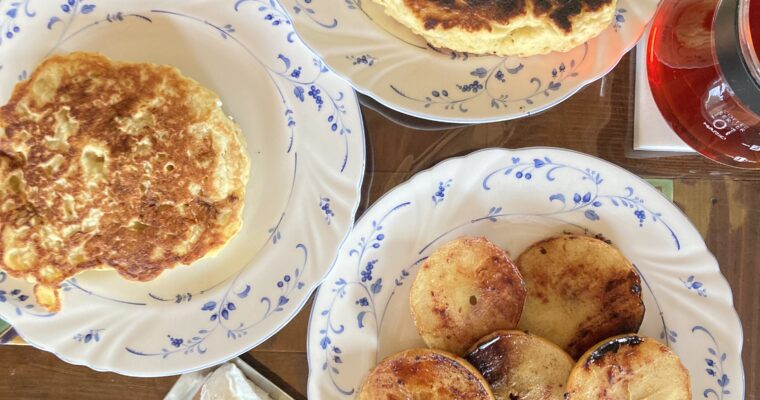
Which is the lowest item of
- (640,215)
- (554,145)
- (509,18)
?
(640,215)

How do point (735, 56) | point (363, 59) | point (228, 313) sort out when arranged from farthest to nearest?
point (228, 313) < point (363, 59) < point (735, 56)

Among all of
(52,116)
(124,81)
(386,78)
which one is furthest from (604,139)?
(52,116)

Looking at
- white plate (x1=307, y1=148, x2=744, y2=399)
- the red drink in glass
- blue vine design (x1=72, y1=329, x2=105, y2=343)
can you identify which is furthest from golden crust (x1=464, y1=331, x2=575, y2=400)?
blue vine design (x1=72, y1=329, x2=105, y2=343)

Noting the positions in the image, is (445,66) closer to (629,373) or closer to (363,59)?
(363,59)

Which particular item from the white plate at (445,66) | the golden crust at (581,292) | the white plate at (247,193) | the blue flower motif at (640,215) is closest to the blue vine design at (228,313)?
the white plate at (247,193)

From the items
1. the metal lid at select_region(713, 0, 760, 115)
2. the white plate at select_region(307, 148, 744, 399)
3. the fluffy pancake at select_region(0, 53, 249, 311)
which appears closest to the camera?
the metal lid at select_region(713, 0, 760, 115)

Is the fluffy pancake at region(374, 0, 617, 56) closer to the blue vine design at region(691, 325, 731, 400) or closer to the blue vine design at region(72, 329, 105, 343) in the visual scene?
the blue vine design at region(691, 325, 731, 400)

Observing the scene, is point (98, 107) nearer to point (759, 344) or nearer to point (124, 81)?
point (124, 81)

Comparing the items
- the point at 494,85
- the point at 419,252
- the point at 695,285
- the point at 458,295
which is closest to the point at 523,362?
the point at 458,295

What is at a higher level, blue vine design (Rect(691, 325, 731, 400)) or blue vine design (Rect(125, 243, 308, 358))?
blue vine design (Rect(125, 243, 308, 358))
